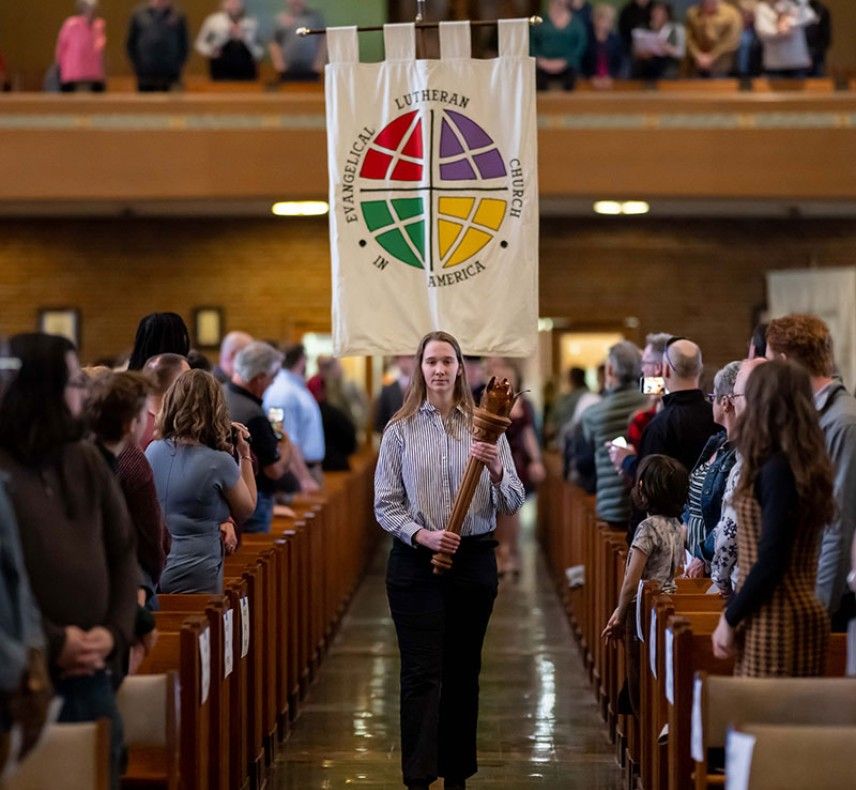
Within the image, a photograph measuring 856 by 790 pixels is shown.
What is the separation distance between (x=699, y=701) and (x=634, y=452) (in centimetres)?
367


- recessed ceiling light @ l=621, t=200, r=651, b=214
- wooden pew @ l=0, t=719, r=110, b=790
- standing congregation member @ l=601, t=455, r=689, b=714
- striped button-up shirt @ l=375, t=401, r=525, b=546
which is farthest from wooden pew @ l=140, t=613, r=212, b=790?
recessed ceiling light @ l=621, t=200, r=651, b=214

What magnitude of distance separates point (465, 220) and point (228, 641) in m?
2.41

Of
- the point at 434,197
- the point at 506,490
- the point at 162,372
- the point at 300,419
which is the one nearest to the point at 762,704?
the point at 506,490

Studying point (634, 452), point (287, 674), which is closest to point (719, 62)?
point (634, 452)

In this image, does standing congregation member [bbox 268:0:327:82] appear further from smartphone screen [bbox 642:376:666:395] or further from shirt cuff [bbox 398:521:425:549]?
shirt cuff [bbox 398:521:425:549]

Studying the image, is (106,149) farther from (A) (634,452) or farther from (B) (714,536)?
(B) (714,536)

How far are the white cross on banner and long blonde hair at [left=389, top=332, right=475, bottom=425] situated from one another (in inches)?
37.1

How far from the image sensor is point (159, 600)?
6156 mm

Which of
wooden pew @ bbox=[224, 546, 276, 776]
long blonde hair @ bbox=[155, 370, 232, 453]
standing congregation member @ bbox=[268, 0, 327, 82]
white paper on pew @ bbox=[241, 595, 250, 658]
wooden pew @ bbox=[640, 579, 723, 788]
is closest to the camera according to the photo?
wooden pew @ bbox=[640, 579, 723, 788]

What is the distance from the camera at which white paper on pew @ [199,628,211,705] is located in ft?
17.8

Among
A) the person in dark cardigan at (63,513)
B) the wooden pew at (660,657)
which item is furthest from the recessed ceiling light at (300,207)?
the person in dark cardigan at (63,513)

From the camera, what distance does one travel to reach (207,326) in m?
18.8

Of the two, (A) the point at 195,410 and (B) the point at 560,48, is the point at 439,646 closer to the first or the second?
(A) the point at 195,410

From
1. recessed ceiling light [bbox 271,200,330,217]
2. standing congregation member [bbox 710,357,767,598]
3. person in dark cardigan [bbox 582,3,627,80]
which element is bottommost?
standing congregation member [bbox 710,357,767,598]
